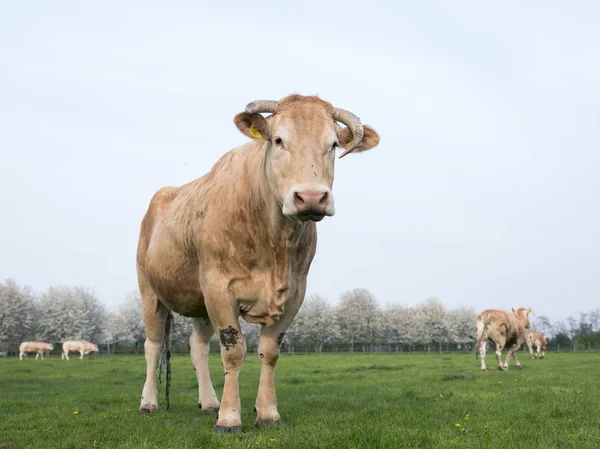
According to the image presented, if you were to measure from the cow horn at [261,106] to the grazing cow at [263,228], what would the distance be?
0.5 inches

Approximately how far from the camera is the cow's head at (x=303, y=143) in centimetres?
525

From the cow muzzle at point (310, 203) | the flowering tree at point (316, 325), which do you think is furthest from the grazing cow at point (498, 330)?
the flowering tree at point (316, 325)

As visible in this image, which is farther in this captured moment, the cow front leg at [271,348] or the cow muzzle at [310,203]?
the cow front leg at [271,348]

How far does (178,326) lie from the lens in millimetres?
72750

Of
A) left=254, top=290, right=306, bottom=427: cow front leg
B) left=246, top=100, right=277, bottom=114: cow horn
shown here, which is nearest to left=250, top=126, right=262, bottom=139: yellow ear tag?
left=246, top=100, right=277, bottom=114: cow horn

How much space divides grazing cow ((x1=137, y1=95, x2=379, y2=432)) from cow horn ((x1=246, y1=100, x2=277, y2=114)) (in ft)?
0.04

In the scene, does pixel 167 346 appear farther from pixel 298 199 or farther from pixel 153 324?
pixel 298 199

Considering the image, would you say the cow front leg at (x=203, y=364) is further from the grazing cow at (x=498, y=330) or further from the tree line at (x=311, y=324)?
the tree line at (x=311, y=324)

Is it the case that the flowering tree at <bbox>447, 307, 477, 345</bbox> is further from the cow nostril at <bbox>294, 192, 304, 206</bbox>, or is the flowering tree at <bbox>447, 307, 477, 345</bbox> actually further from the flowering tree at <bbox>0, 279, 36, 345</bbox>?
the cow nostril at <bbox>294, 192, 304, 206</bbox>

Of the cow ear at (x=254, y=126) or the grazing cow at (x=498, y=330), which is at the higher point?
the cow ear at (x=254, y=126)

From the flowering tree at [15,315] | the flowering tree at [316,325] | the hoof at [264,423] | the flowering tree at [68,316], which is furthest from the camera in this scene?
the flowering tree at [316,325]

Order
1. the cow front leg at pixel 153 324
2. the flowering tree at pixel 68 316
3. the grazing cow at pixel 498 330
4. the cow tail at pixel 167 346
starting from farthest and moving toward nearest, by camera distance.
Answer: the flowering tree at pixel 68 316 → the grazing cow at pixel 498 330 → the cow tail at pixel 167 346 → the cow front leg at pixel 153 324

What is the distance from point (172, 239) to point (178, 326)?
223ft

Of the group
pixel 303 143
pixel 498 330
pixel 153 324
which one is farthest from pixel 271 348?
pixel 498 330
